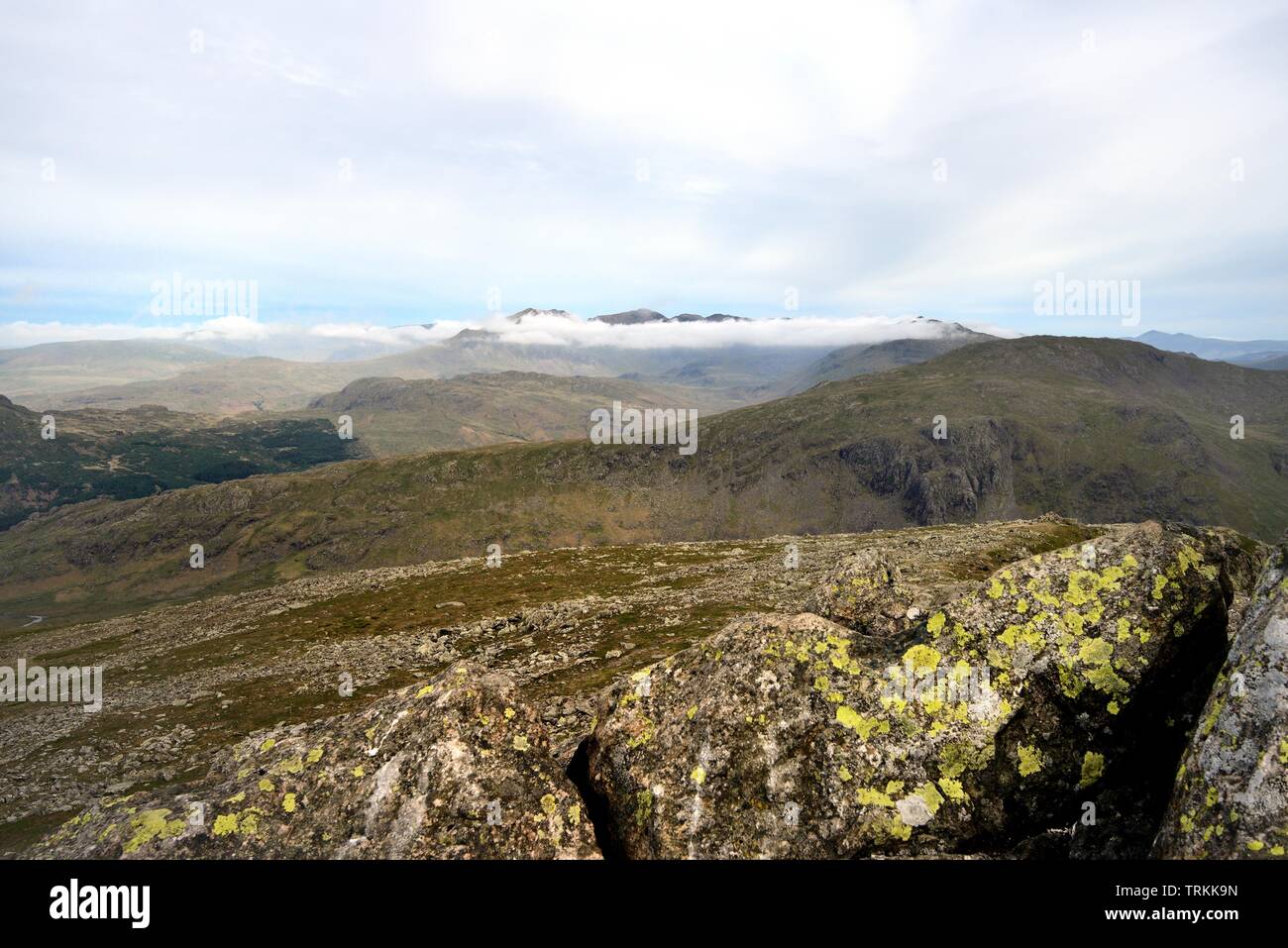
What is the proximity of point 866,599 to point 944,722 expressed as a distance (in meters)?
8.64

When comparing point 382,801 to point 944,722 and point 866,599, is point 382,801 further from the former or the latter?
point 866,599

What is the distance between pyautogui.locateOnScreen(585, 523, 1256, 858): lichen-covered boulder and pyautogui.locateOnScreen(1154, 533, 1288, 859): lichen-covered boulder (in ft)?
5.07

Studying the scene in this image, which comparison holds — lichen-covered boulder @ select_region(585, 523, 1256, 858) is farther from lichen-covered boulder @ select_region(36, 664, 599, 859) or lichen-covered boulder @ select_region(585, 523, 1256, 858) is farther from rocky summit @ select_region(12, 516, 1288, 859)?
lichen-covered boulder @ select_region(36, 664, 599, 859)

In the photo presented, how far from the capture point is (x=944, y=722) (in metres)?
10.0

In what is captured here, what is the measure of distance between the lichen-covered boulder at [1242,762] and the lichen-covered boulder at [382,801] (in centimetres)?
822

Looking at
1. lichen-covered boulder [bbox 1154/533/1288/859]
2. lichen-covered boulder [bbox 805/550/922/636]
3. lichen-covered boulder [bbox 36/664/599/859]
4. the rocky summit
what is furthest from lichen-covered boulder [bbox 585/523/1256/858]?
lichen-covered boulder [bbox 805/550/922/636]

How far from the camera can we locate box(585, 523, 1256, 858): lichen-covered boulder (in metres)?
9.45

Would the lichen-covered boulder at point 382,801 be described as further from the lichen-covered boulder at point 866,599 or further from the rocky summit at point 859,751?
the lichen-covered boulder at point 866,599

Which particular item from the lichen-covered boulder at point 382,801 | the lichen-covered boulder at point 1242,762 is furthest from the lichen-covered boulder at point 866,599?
the lichen-covered boulder at point 382,801

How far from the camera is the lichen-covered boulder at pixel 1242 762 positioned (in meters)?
6.81
